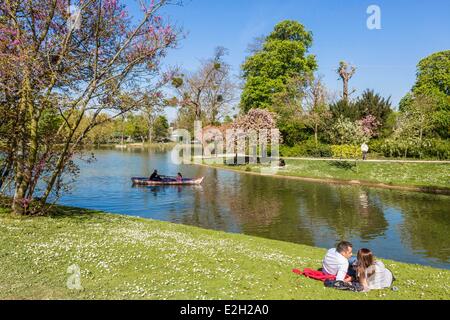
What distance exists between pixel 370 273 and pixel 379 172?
35.7 m

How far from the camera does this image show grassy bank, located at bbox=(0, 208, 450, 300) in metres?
9.70

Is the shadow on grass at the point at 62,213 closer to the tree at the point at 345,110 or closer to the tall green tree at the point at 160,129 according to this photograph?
the tree at the point at 345,110

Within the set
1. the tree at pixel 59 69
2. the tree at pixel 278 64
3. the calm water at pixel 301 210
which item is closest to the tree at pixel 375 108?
the tree at pixel 278 64

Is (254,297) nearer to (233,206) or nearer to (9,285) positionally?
(9,285)

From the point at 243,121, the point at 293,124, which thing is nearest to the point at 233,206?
the point at 243,121

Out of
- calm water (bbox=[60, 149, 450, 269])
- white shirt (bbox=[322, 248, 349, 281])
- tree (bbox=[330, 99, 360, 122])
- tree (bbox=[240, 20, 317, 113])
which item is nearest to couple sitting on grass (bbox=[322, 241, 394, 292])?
white shirt (bbox=[322, 248, 349, 281])

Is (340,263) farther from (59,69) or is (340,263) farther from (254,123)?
(254,123)

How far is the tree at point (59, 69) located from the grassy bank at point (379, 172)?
29.8 meters

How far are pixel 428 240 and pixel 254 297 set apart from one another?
15.1 metres

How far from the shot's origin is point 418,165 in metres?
43.5

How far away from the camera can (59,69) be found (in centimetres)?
1866

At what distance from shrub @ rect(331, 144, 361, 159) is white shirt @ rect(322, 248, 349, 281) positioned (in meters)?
38.1

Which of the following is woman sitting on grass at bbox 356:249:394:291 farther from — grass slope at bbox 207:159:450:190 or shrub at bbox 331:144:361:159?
shrub at bbox 331:144:361:159

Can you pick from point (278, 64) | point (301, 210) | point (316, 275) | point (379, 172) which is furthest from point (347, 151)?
point (316, 275)
